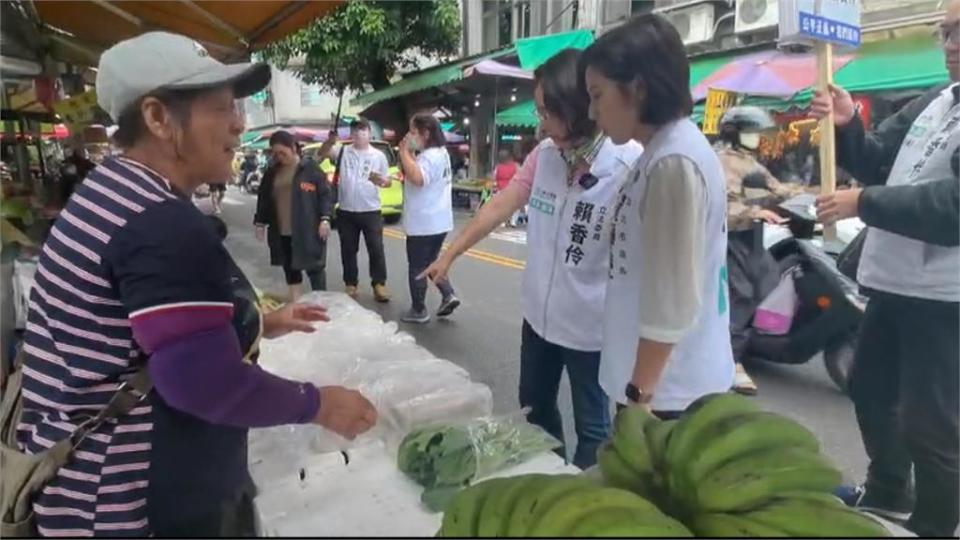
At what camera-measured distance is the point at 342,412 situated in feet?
3.96

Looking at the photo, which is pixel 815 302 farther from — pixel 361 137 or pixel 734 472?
pixel 361 137

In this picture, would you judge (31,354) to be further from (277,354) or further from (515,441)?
(277,354)

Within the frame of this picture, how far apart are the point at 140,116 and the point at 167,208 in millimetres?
199

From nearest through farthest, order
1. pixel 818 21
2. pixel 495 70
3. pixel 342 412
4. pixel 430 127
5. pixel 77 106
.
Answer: pixel 342 412, pixel 818 21, pixel 77 106, pixel 430 127, pixel 495 70

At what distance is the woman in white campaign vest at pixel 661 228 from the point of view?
4.52 ft

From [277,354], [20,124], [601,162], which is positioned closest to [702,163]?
[601,162]

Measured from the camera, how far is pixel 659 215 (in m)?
1.38

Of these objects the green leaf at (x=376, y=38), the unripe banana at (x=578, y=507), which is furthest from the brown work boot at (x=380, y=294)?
the unripe banana at (x=578, y=507)

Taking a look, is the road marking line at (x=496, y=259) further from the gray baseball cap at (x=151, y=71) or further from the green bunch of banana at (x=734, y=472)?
the green bunch of banana at (x=734, y=472)

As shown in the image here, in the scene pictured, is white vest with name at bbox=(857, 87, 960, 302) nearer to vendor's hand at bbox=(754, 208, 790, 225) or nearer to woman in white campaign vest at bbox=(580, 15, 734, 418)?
woman in white campaign vest at bbox=(580, 15, 734, 418)

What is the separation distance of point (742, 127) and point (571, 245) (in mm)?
2158

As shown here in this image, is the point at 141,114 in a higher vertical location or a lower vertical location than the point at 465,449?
higher

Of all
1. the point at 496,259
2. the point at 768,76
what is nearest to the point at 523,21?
the point at 768,76

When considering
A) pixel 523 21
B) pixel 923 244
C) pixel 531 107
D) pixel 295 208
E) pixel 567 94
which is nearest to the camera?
pixel 923 244
